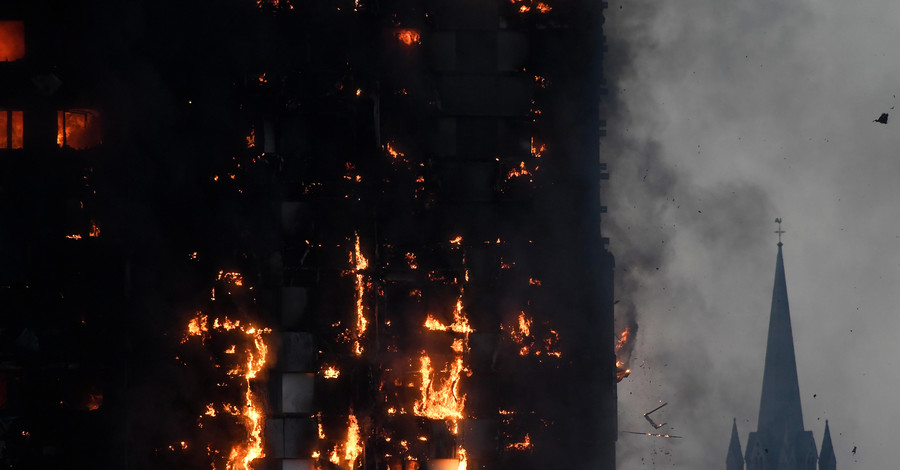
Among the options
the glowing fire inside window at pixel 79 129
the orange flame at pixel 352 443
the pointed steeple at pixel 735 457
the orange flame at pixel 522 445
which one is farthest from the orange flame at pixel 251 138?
the pointed steeple at pixel 735 457

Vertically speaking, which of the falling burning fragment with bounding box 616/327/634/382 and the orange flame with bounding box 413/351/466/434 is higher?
the falling burning fragment with bounding box 616/327/634/382

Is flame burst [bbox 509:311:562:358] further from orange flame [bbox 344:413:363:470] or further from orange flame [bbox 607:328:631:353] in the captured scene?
orange flame [bbox 607:328:631:353]

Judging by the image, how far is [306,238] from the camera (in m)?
14.0

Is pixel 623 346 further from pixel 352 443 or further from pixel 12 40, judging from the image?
pixel 12 40

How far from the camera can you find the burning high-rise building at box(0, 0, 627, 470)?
45.5ft

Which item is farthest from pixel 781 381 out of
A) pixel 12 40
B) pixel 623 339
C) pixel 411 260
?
pixel 12 40

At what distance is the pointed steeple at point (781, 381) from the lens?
63.7 metres

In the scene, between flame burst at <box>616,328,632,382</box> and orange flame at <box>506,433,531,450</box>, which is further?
flame burst at <box>616,328,632,382</box>

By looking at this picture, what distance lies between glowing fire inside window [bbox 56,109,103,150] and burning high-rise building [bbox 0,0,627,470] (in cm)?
3

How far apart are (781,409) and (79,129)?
5851 centimetres

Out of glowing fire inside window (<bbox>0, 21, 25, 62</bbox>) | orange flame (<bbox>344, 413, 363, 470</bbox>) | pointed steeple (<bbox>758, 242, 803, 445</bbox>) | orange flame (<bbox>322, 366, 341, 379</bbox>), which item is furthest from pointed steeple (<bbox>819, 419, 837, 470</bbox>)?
glowing fire inside window (<bbox>0, 21, 25, 62</bbox>)

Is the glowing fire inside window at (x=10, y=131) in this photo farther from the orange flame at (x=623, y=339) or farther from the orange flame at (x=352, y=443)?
the orange flame at (x=623, y=339)

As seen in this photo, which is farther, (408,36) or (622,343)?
(622,343)

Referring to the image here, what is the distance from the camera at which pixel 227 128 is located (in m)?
13.9
